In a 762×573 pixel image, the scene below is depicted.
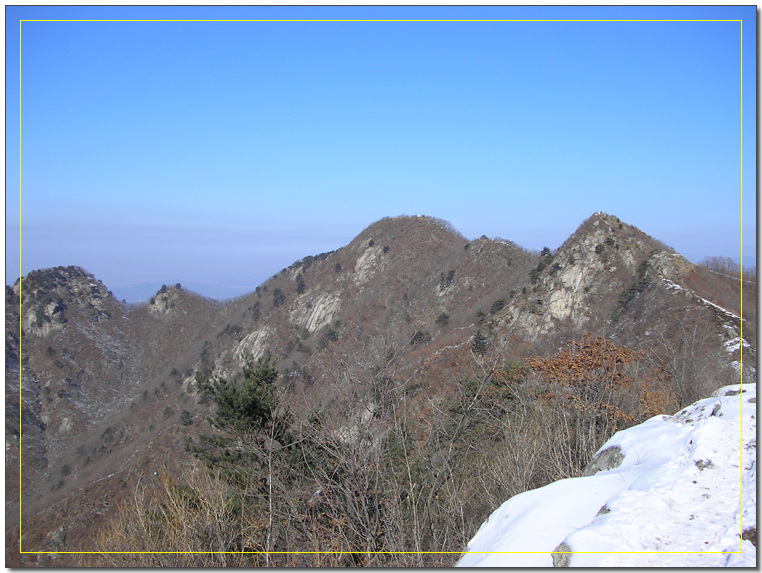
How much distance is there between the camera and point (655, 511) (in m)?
6.25

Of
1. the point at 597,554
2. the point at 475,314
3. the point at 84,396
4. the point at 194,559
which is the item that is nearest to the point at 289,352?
the point at 475,314

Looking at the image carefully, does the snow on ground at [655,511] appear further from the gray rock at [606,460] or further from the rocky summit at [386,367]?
the rocky summit at [386,367]

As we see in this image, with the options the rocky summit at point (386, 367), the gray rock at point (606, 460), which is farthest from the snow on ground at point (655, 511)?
the rocky summit at point (386, 367)

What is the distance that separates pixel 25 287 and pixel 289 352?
50680mm

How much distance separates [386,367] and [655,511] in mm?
6126

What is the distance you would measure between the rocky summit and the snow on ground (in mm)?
1956

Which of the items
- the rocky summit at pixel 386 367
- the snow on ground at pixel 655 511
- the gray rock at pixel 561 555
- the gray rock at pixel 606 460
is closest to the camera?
the snow on ground at pixel 655 511

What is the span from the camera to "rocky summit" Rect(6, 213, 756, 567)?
1120cm

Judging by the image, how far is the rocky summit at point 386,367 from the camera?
1120cm

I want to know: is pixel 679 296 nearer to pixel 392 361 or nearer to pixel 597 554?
pixel 392 361

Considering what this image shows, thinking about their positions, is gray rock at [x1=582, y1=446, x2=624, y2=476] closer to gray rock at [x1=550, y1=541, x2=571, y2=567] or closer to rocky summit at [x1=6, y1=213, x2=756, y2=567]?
rocky summit at [x1=6, y1=213, x2=756, y2=567]

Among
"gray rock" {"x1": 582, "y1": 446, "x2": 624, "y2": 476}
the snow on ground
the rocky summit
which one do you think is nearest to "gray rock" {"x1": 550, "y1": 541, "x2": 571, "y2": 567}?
the snow on ground

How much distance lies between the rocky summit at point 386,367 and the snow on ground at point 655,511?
77.0 inches

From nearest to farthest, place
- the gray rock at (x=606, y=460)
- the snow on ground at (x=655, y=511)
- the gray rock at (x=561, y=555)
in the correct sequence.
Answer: the snow on ground at (x=655, y=511), the gray rock at (x=561, y=555), the gray rock at (x=606, y=460)
